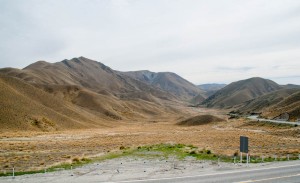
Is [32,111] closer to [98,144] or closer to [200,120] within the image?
[98,144]

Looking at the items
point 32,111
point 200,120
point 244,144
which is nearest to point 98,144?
point 244,144

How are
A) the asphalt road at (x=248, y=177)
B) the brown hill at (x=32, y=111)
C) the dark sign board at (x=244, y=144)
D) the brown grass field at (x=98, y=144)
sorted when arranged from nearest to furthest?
the asphalt road at (x=248, y=177) → the dark sign board at (x=244, y=144) → the brown grass field at (x=98, y=144) → the brown hill at (x=32, y=111)

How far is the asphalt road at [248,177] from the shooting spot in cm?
1511

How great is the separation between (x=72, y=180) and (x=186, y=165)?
8.43 meters

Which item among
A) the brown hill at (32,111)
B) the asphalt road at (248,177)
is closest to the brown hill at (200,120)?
the brown hill at (32,111)

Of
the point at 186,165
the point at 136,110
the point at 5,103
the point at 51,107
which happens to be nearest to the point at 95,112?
the point at 51,107

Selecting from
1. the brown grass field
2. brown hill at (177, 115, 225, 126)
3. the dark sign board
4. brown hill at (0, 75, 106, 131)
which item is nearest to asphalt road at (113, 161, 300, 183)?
the dark sign board

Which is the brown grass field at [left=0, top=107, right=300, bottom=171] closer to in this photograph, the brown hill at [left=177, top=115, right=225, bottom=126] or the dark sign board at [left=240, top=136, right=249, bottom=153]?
the dark sign board at [left=240, top=136, right=249, bottom=153]

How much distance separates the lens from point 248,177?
1584cm

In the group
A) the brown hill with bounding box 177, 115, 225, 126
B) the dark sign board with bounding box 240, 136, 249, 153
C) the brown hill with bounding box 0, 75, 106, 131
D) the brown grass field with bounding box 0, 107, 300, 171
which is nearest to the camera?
the dark sign board with bounding box 240, 136, 249, 153

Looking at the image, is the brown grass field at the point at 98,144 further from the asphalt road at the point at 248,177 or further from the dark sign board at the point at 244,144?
the asphalt road at the point at 248,177

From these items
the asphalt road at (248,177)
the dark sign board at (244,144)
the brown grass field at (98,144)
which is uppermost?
the dark sign board at (244,144)

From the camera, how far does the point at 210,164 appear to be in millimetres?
20750

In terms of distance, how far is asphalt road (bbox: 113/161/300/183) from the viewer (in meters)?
15.1
